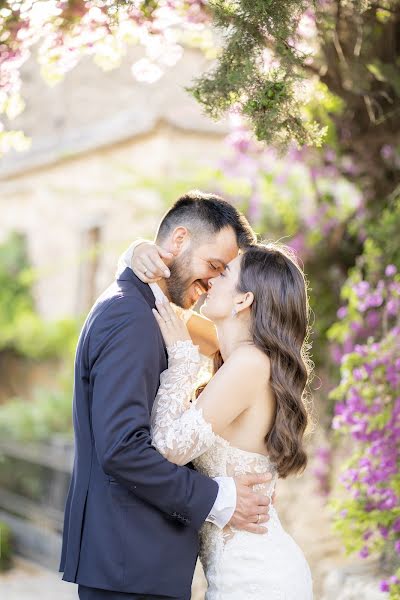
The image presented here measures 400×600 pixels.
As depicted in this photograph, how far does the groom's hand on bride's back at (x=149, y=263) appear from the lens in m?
2.90

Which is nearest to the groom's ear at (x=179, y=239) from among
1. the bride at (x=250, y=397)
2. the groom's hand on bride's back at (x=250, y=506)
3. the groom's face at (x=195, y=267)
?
the groom's face at (x=195, y=267)

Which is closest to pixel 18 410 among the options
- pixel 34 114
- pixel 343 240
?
pixel 343 240

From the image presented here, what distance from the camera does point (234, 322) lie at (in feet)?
9.86

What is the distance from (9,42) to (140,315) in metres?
1.39

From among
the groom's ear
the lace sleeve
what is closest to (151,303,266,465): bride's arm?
the lace sleeve

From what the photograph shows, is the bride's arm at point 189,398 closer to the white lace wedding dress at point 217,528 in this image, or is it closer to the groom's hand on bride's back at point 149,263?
the white lace wedding dress at point 217,528

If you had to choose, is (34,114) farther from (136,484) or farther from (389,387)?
(136,484)

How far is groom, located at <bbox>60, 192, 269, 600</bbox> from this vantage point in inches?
101

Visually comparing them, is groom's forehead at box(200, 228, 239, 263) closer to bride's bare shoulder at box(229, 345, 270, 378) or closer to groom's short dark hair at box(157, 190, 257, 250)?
groom's short dark hair at box(157, 190, 257, 250)

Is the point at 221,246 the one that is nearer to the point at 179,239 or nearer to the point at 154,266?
the point at 179,239

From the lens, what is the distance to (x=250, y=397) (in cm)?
285

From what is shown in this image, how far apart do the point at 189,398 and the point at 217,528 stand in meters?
0.48

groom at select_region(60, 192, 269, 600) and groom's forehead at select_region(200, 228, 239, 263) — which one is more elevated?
groom's forehead at select_region(200, 228, 239, 263)

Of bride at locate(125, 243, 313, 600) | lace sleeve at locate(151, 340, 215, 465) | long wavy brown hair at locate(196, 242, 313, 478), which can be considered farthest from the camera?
long wavy brown hair at locate(196, 242, 313, 478)
